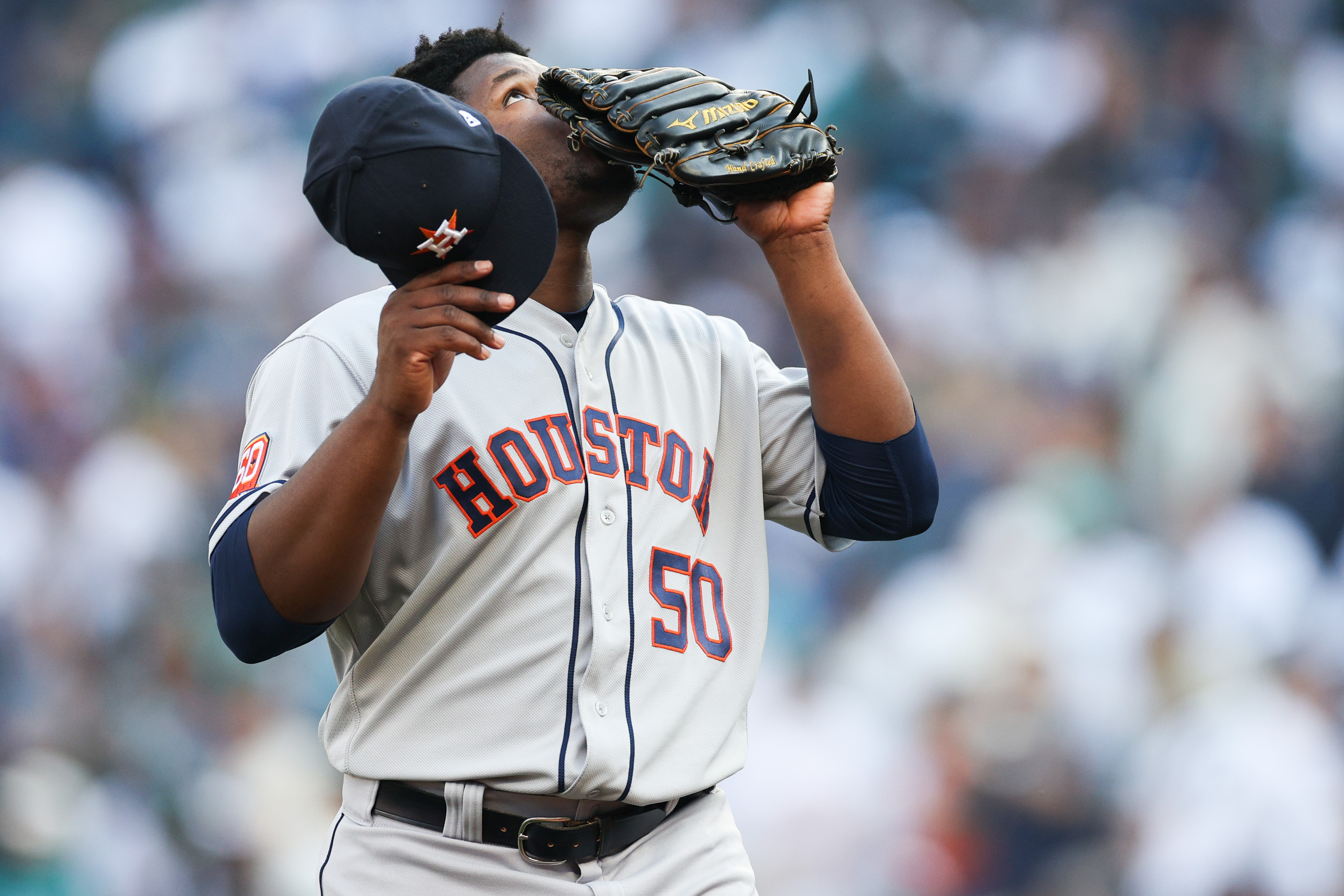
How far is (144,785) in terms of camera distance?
12.0ft

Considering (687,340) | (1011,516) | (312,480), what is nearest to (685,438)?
(687,340)

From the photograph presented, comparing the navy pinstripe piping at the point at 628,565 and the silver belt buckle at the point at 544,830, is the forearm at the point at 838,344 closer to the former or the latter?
the navy pinstripe piping at the point at 628,565

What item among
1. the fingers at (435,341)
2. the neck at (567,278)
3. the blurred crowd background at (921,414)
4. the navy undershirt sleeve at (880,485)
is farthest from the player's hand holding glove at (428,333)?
the blurred crowd background at (921,414)

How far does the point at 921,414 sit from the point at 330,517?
10.2ft

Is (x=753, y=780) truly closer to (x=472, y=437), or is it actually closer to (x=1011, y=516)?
(x=1011, y=516)

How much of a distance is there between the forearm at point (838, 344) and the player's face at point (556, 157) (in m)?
0.23

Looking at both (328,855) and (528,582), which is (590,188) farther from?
(328,855)

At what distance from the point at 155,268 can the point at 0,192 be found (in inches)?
24.1

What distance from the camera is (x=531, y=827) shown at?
1311 millimetres

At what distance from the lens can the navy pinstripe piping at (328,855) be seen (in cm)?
140

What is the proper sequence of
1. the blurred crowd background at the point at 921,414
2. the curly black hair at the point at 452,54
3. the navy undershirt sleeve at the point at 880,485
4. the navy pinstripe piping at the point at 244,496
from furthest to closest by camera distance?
the blurred crowd background at the point at 921,414 < the curly black hair at the point at 452,54 < the navy undershirt sleeve at the point at 880,485 < the navy pinstripe piping at the point at 244,496

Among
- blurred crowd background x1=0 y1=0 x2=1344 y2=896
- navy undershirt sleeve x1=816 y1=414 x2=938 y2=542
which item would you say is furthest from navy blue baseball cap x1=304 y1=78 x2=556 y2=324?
blurred crowd background x1=0 y1=0 x2=1344 y2=896

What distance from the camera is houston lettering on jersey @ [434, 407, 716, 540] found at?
135 centimetres

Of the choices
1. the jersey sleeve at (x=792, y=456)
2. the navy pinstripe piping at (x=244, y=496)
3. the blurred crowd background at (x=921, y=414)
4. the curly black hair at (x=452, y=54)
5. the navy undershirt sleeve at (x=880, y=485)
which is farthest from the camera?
the blurred crowd background at (x=921, y=414)
